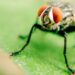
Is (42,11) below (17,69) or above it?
above

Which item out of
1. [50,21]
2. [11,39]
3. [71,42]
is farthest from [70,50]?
[11,39]

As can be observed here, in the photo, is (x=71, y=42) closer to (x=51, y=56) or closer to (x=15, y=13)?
(x=51, y=56)

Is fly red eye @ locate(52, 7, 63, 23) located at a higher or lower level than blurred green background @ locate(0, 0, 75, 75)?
higher

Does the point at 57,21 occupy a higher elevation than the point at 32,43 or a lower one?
higher

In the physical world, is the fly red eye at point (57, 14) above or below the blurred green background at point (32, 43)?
above

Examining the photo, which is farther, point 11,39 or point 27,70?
point 11,39

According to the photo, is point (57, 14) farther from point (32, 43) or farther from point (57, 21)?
point (32, 43)

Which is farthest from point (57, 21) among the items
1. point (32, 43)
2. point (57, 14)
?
point (32, 43)
